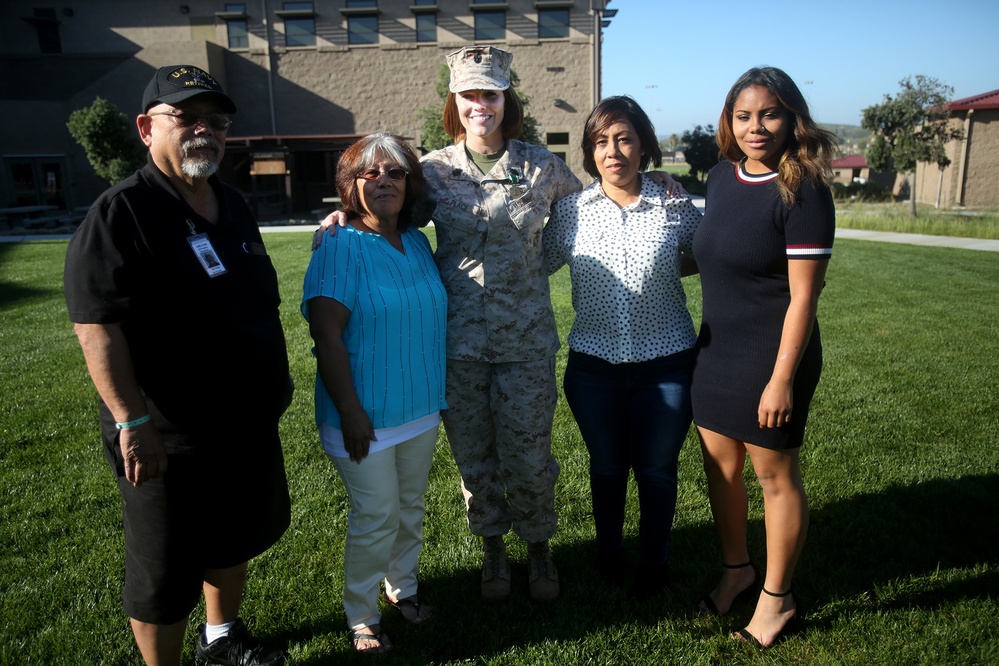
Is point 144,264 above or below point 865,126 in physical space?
below

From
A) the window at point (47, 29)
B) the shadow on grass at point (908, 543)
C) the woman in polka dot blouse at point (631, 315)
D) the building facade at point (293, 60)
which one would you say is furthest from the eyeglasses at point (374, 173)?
the window at point (47, 29)

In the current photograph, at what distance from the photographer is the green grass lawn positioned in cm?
258

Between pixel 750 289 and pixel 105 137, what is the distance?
23.0 meters

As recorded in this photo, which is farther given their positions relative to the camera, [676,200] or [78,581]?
[78,581]

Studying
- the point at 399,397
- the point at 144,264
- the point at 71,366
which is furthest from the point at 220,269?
the point at 71,366

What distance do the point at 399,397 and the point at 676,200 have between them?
136cm

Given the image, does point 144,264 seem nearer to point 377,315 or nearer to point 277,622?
point 377,315

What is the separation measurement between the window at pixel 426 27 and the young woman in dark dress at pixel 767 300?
2527 cm

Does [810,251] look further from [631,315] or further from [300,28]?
[300,28]

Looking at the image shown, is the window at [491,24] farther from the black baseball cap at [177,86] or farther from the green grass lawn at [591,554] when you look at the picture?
the black baseball cap at [177,86]

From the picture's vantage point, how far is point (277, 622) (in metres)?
2.77

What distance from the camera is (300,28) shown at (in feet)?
83.8

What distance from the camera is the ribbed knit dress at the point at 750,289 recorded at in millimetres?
2227

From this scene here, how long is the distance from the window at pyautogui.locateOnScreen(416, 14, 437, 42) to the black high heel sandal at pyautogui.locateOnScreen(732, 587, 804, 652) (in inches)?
1023
